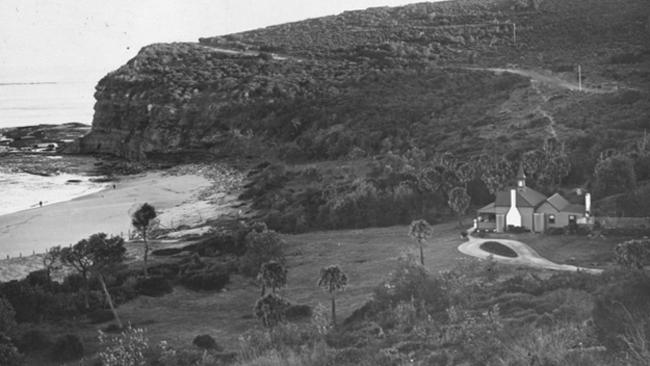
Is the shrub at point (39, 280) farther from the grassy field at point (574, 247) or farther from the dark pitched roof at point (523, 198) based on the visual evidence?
the dark pitched roof at point (523, 198)

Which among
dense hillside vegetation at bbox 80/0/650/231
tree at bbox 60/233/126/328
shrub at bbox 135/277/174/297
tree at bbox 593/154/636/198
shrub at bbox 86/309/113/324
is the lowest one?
shrub at bbox 86/309/113/324

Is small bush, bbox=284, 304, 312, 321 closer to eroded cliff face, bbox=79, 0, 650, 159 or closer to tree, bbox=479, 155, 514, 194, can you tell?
tree, bbox=479, 155, 514, 194

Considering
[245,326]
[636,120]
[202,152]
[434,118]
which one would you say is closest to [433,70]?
[434,118]

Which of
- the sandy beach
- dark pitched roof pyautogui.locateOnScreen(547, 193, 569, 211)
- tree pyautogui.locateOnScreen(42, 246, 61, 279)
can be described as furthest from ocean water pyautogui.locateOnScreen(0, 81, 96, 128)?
dark pitched roof pyautogui.locateOnScreen(547, 193, 569, 211)

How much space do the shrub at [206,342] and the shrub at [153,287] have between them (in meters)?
8.76

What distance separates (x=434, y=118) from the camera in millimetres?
72188

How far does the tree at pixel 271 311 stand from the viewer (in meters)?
24.0

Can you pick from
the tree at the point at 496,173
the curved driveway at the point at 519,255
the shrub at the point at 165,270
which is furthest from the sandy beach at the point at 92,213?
the curved driveway at the point at 519,255

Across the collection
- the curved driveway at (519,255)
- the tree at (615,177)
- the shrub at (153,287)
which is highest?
the tree at (615,177)

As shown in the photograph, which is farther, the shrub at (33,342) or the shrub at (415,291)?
the shrub at (33,342)

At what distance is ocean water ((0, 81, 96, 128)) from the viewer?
12888 centimetres

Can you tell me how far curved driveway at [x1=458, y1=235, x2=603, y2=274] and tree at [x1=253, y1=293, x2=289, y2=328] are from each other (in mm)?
10619

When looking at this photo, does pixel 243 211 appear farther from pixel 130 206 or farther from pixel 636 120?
pixel 636 120

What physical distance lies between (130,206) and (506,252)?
33.0 m
